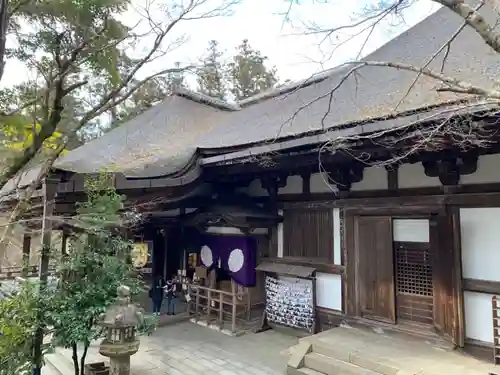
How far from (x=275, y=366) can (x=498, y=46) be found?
457 cm

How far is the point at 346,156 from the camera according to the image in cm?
465

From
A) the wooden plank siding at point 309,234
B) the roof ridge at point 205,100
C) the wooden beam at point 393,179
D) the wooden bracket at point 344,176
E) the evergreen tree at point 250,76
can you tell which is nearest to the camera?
the wooden beam at point 393,179

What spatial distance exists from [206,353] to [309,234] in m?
2.54

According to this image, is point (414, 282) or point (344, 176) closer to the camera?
point (414, 282)

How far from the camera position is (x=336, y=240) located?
6.11 metres

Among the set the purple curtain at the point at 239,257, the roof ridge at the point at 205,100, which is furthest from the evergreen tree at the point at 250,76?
the purple curtain at the point at 239,257

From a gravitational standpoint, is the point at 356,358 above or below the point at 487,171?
below

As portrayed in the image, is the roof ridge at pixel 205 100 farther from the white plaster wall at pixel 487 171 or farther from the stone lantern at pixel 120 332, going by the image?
the stone lantern at pixel 120 332

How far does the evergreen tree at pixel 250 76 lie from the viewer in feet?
66.9

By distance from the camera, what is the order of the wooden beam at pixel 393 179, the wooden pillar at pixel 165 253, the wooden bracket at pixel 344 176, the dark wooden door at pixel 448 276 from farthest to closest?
the wooden pillar at pixel 165 253 < the wooden bracket at pixel 344 176 < the wooden beam at pixel 393 179 < the dark wooden door at pixel 448 276

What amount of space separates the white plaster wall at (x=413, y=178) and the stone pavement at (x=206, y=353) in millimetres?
3035

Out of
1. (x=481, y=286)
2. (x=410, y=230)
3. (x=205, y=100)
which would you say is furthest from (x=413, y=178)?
(x=205, y=100)

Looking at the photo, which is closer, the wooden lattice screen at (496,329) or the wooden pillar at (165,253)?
the wooden lattice screen at (496,329)

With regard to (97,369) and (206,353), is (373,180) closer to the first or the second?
(206,353)
